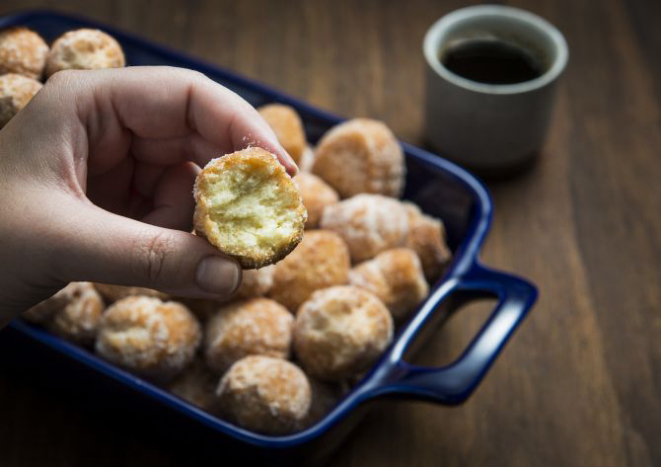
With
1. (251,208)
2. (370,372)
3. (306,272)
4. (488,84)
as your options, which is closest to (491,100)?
(488,84)

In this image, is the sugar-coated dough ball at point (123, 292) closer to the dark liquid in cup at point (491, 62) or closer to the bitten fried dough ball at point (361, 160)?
the bitten fried dough ball at point (361, 160)

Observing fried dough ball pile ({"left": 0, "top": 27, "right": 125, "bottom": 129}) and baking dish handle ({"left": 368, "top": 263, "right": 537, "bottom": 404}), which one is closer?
baking dish handle ({"left": 368, "top": 263, "right": 537, "bottom": 404})

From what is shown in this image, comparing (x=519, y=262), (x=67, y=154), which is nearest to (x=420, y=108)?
(x=519, y=262)

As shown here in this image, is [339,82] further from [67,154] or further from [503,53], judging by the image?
[67,154]

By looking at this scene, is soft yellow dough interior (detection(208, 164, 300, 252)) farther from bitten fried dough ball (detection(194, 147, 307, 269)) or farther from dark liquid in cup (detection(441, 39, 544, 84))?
dark liquid in cup (detection(441, 39, 544, 84))

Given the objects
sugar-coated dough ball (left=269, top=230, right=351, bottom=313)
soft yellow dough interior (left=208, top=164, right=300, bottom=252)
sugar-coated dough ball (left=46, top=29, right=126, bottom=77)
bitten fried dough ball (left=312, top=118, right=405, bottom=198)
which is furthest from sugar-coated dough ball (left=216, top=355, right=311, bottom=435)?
sugar-coated dough ball (left=46, top=29, right=126, bottom=77)

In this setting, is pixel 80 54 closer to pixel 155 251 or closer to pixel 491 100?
pixel 155 251
